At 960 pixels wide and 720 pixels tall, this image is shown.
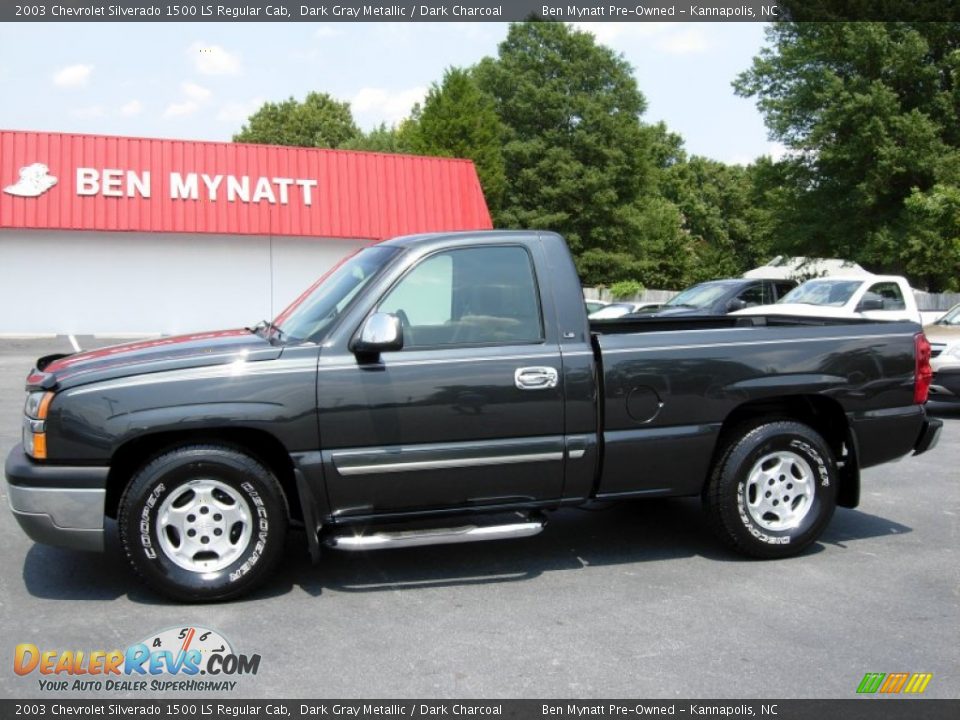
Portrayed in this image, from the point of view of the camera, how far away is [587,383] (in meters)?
4.87

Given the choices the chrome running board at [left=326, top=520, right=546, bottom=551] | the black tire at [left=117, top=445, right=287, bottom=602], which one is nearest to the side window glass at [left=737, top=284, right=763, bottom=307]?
the chrome running board at [left=326, top=520, right=546, bottom=551]

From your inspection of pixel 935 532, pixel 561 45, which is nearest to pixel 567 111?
pixel 561 45

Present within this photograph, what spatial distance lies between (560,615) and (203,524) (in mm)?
1836

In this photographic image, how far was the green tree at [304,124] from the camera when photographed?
68.4 m

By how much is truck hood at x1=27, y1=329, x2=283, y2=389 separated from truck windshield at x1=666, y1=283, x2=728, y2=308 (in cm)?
1312

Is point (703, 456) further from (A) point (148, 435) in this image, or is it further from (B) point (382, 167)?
(B) point (382, 167)

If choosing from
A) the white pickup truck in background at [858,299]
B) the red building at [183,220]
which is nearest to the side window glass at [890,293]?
the white pickup truck in background at [858,299]

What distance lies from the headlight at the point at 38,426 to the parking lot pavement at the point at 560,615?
0.77 meters

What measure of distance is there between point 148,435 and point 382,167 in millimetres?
23221

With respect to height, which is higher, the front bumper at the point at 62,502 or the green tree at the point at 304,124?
the green tree at the point at 304,124

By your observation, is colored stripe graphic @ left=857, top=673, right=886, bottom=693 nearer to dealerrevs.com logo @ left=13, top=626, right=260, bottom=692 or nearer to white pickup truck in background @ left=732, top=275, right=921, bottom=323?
dealerrevs.com logo @ left=13, top=626, right=260, bottom=692

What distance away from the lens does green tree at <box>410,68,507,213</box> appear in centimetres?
4266

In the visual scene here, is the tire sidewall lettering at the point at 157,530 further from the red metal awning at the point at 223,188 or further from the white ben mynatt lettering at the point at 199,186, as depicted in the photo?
the white ben mynatt lettering at the point at 199,186

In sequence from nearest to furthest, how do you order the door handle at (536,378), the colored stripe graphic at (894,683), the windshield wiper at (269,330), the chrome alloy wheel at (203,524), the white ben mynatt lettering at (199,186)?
the colored stripe graphic at (894,683), the chrome alloy wheel at (203,524), the door handle at (536,378), the windshield wiper at (269,330), the white ben mynatt lettering at (199,186)
